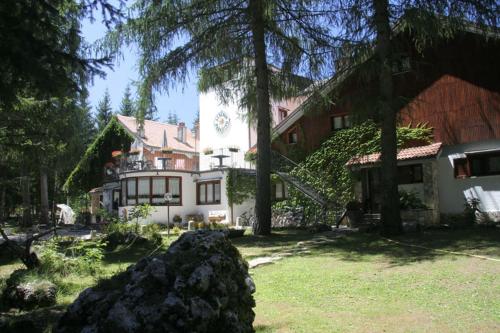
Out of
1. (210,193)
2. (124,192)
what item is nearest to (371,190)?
(210,193)

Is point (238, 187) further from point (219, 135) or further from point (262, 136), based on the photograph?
point (262, 136)

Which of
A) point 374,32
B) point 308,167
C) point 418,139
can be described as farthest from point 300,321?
point 308,167

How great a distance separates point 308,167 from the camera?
22.7 m

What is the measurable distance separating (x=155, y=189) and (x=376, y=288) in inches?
923

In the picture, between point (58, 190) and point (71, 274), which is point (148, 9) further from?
point (58, 190)

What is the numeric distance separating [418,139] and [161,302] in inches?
692

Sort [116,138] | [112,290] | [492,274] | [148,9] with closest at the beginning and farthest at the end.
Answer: [112,290]
[492,274]
[148,9]
[116,138]

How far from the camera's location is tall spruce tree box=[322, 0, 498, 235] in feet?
42.8

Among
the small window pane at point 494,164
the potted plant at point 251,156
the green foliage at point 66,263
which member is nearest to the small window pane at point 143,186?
the potted plant at point 251,156

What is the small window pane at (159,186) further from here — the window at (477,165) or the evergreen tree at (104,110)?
the evergreen tree at (104,110)

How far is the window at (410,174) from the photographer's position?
62.0ft

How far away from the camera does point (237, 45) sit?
56.6 feet

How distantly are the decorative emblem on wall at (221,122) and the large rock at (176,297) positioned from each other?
90.7 feet

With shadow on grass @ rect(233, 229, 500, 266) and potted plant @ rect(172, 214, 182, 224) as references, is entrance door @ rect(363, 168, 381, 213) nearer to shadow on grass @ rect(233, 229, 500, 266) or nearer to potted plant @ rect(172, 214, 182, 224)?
shadow on grass @ rect(233, 229, 500, 266)
